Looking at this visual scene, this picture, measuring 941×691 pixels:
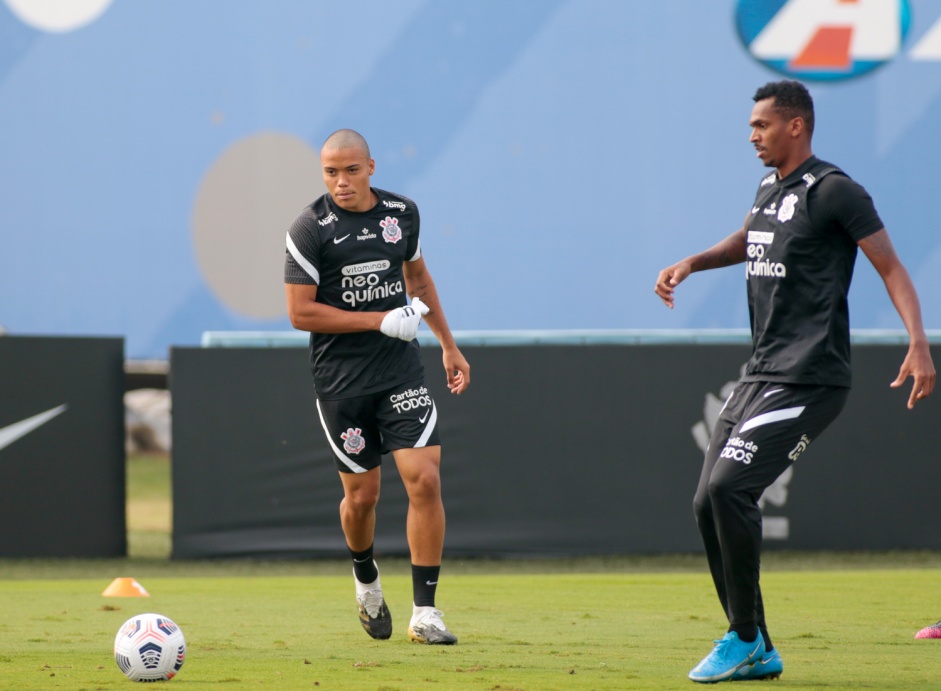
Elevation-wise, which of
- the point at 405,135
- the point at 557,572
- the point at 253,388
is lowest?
the point at 557,572

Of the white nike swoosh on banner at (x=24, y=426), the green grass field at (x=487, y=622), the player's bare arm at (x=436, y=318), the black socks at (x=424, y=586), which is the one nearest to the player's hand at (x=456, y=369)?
the player's bare arm at (x=436, y=318)

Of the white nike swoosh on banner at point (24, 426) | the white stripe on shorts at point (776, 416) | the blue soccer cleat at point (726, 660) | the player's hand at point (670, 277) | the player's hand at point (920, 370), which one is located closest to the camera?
the player's hand at point (920, 370)

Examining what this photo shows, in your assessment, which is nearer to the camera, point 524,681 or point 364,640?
point 524,681

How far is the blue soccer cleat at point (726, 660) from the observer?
434 centimetres

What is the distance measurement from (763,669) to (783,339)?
1143mm

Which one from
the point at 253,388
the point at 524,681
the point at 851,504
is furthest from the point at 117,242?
the point at 524,681

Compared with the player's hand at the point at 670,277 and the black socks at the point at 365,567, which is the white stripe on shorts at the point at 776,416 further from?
the black socks at the point at 365,567

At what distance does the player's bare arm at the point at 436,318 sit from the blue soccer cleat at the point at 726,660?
74.5 inches

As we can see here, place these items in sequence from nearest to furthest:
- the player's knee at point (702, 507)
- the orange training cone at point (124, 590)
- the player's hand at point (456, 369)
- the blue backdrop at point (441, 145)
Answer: the player's knee at point (702, 507)
the player's hand at point (456, 369)
the orange training cone at point (124, 590)
the blue backdrop at point (441, 145)

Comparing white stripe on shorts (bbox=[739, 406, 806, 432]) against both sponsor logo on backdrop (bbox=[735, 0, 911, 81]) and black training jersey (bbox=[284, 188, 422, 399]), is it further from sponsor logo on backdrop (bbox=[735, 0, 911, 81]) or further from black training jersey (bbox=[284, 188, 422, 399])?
sponsor logo on backdrop (bbox=[735, 0, 911, 81])

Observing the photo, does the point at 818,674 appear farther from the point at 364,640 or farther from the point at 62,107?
the point at 62,107

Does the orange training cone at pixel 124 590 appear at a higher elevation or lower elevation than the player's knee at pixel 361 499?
lower

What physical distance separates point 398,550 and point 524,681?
5915 millimetres

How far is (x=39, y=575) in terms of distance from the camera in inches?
373
